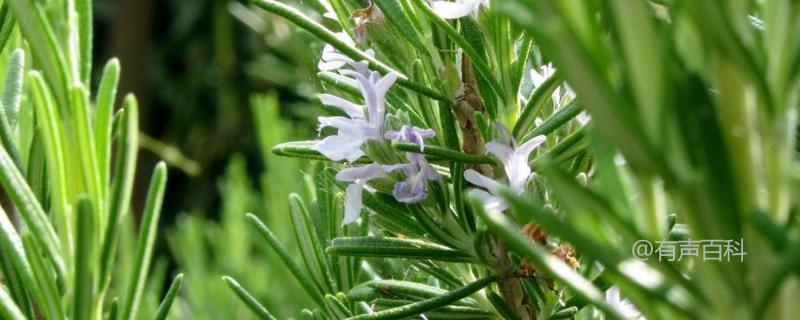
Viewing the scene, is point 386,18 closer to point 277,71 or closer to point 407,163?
point 407,163

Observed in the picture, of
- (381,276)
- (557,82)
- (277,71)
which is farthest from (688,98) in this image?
(277,71)

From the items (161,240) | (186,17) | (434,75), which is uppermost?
(434,75)

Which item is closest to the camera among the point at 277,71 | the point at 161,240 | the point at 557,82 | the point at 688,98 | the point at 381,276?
the point at 688,98

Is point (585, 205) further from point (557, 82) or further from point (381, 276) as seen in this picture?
point (381, 276)

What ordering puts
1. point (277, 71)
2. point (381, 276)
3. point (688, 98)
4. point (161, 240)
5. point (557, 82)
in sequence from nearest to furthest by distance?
point (688, 98)
point (557, 82)
point (381, 276)
point (277, 71)
point (161, 240)

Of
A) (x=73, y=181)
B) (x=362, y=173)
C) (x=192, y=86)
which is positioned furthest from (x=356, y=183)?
(x=192, y=86)

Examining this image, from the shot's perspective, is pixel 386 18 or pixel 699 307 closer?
pixel 699 307

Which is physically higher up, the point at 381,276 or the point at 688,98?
the point at 688,98

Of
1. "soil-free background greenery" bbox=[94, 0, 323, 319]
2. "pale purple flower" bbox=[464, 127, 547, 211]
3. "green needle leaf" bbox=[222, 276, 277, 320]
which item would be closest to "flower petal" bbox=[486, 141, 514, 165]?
"pale purple flower" bbox=[464, 127, 547, 211]

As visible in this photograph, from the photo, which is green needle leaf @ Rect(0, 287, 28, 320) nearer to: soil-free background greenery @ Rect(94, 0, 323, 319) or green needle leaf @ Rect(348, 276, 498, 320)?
green needle leaf @ Rect(348, 276, 498, 320)
